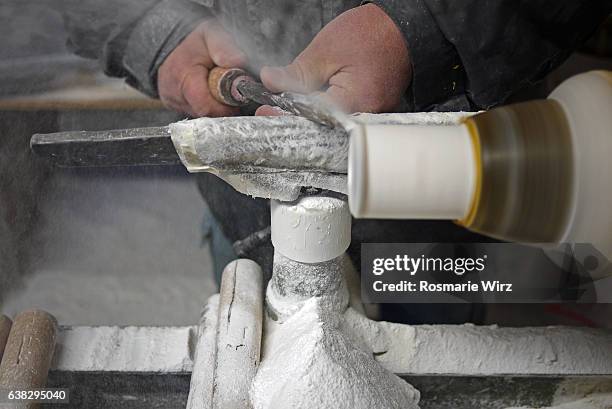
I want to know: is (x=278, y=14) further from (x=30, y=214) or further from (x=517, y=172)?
(x=30, y=214)

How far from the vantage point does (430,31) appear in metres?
0.57

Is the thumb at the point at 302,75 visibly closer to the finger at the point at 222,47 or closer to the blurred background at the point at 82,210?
the finger at the point at 222,47

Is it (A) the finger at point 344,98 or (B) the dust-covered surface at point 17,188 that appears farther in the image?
(B) the dust-covered surface at point 17,188

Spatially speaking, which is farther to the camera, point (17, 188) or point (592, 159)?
point (17, 188)

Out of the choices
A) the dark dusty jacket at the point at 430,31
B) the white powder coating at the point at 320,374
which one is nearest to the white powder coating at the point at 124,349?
the white powder coating at the point at 320,374

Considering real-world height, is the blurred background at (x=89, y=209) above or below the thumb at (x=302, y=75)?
below

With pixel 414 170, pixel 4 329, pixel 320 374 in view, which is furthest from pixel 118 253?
pixel 414 170

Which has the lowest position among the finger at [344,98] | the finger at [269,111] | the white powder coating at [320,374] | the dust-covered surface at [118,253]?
the dust-covered surface at [118,253]

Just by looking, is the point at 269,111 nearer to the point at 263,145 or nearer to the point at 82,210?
the point at 263,145

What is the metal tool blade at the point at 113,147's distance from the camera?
58 cm

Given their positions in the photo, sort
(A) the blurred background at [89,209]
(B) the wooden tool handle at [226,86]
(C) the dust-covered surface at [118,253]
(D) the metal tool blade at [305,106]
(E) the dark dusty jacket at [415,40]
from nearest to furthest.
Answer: (D) the metal tool blade at [305,106] < (E) the dark dusty jacket at [415,40] < (B) the wooden tool handle at [226,86] < (A) the blurred background at [89,209] < (C) the dust-covered surface at [118,253]

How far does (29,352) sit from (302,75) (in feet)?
1.40

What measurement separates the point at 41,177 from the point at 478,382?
2.47ft

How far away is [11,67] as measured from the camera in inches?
31.7
